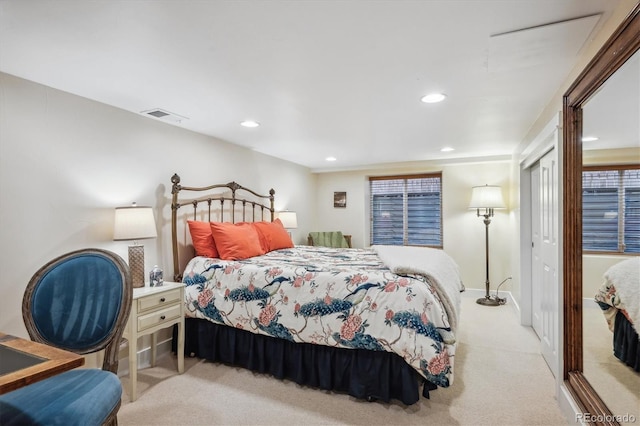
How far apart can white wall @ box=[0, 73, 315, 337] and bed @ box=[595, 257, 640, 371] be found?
A: 325 centimetres

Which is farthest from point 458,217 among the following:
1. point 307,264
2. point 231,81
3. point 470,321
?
point 231,81

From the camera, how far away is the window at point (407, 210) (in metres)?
5.53

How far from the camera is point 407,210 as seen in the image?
5734mm

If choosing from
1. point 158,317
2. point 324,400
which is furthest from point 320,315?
A: point 158,317

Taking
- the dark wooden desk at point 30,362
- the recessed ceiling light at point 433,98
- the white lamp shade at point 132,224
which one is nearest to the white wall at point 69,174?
the white lamp shade at point 132,224

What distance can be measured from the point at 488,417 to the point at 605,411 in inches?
26.2

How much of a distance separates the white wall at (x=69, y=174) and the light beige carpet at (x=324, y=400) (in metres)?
0.98

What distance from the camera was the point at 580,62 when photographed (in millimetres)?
1892

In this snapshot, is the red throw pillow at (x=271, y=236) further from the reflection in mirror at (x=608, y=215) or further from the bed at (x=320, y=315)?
the reflection in mirror at (x=608, y=215)

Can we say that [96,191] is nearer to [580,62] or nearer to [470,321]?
[580,62]

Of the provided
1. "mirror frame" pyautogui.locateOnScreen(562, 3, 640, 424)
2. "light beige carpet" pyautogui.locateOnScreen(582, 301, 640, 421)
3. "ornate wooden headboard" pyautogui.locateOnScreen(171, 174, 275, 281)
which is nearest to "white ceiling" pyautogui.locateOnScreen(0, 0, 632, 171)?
"mirror frame" pyautogui.locateOnScreen(562, 3, 640, 424)

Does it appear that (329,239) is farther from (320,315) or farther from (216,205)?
(320,315)
